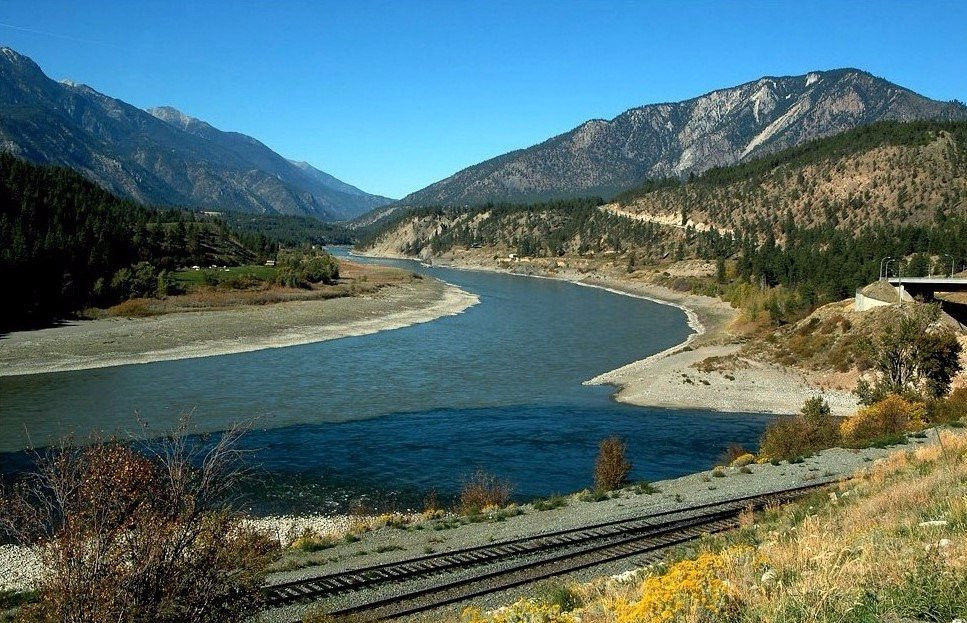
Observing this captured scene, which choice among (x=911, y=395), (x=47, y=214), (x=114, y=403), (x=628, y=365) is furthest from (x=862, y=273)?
(x=47, y=214)

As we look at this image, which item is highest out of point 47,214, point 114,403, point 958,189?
point 958,189

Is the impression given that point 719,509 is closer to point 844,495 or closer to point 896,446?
point 844,495

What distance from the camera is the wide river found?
26.1 metres

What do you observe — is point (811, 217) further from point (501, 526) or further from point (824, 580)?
point (824, 580)

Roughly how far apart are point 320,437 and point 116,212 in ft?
292

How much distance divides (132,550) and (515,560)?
345 inches

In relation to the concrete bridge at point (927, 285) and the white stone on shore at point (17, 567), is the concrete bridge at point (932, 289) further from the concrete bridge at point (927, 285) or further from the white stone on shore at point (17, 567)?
the white stone on shore at point (17, 567)

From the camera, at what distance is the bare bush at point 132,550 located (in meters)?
6.93

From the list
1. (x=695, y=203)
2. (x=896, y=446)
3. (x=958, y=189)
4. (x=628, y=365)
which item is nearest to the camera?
(x=896, y=446)

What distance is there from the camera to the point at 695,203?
16488 cm

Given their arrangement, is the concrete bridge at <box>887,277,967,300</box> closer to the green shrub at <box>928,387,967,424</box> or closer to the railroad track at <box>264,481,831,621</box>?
the green shrub at <box>928,387,967,424</box>

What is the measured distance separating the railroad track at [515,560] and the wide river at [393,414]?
423cm

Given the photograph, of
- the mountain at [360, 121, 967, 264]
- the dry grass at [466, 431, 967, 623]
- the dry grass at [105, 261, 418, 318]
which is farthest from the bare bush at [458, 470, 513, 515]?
the mountain at [360, 121, 967, 264]

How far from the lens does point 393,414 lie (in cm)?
3553
